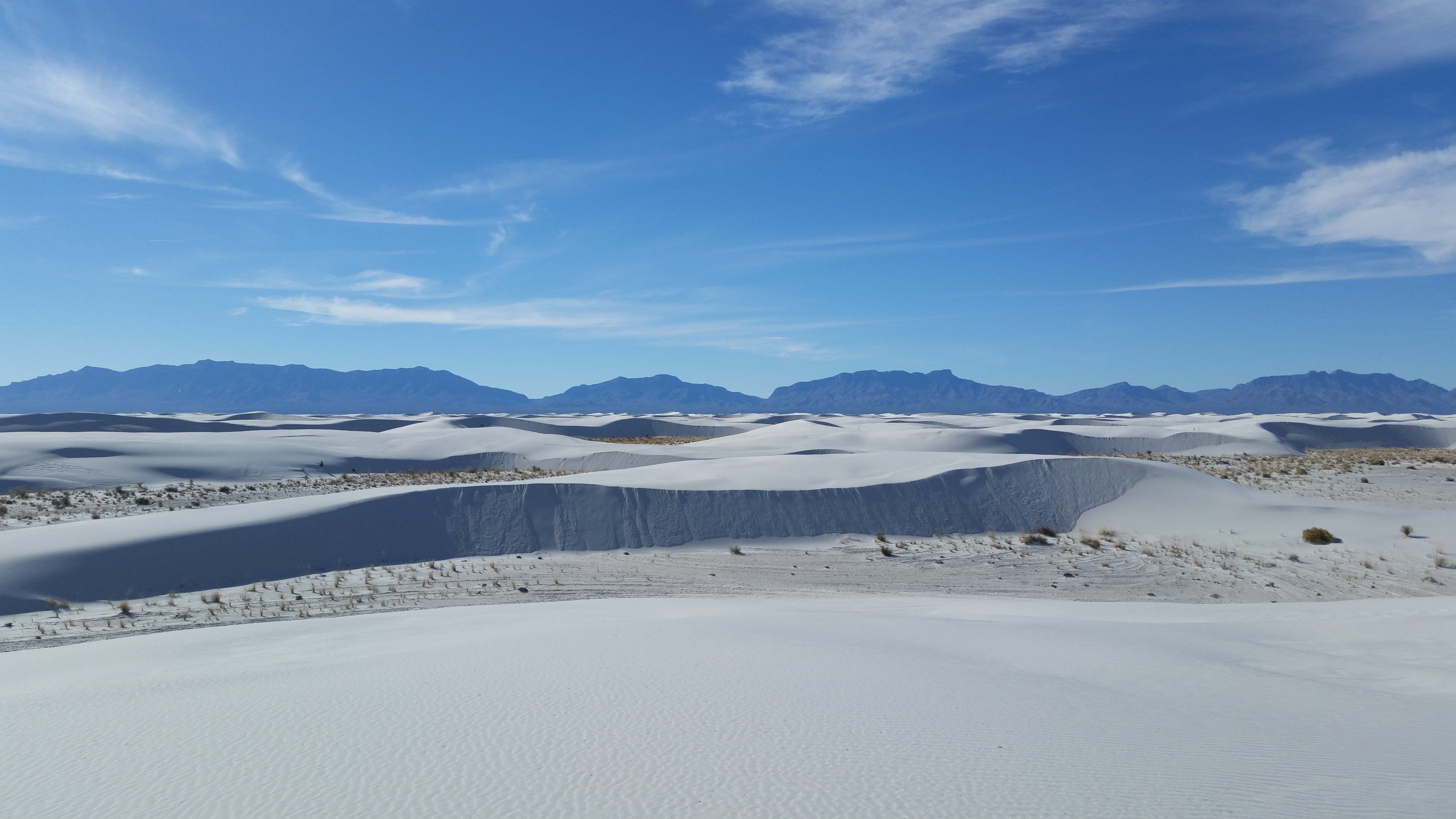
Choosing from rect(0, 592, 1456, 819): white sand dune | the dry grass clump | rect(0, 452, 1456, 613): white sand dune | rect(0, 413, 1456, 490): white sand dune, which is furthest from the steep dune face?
the dry grass clump

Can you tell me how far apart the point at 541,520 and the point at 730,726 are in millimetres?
14134

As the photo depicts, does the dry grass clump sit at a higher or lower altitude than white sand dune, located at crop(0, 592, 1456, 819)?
lower

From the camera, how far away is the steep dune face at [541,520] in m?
12.8

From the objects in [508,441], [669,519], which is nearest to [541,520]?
[669,519]

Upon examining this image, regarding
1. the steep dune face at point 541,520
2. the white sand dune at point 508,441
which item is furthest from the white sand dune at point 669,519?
the white sand dune at point 508,441

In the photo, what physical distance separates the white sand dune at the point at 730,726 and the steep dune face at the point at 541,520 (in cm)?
538

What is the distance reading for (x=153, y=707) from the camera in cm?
495

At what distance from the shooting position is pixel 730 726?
4.45 m

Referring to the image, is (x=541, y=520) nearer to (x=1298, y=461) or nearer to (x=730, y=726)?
(x=730, y=726)

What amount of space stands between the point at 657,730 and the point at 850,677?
182 centimetres

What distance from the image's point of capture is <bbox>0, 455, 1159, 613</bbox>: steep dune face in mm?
12781

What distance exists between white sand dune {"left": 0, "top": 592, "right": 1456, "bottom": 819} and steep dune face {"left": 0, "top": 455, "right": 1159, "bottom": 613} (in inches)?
212

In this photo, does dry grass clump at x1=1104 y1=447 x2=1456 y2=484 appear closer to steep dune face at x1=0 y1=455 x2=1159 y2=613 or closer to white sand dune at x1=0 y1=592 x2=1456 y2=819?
steep dune face at x1=0 y1=455 x2=1159 y2=613

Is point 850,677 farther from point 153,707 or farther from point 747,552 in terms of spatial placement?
point 747,552
